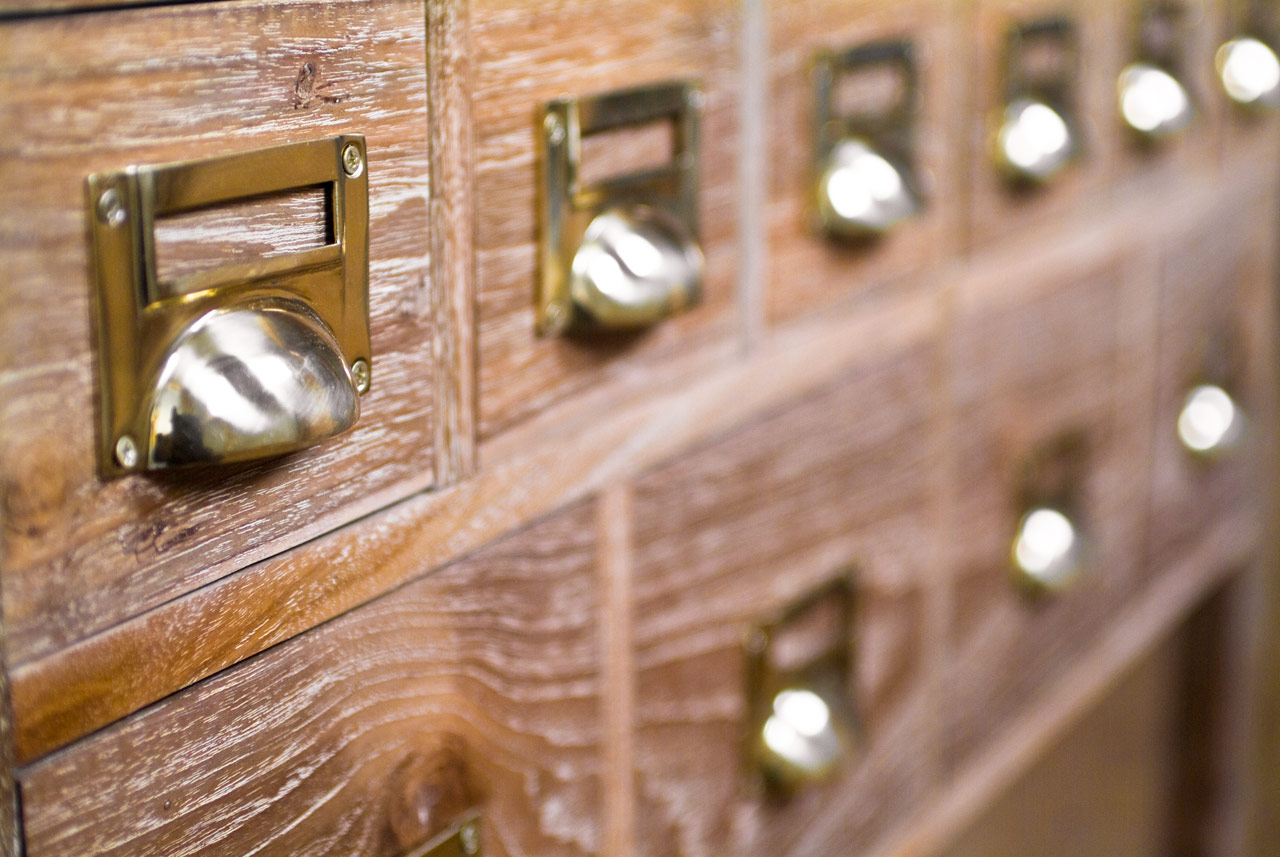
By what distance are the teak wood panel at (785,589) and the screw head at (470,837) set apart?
87mm

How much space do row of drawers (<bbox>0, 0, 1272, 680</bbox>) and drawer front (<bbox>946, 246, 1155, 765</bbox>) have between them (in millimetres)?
110

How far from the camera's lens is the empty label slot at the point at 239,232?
0.28 meters

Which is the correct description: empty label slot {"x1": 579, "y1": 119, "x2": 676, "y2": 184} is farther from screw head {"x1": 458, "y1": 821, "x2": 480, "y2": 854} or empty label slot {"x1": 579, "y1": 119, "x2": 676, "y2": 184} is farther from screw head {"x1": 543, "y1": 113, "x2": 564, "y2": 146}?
screw head {"x1": 458, "y1": 821, "x2": 480, "y2": 854}

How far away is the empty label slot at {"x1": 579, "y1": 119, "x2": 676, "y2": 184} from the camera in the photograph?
0.41 metres

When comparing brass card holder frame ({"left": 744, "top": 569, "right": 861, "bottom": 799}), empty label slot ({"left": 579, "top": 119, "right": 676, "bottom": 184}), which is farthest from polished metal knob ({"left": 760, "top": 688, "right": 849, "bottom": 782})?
empty label slot ({"left": 579, "top": 119, "right": 676, "bottom": 184})

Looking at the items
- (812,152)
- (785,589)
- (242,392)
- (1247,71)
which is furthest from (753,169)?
(1247,71)

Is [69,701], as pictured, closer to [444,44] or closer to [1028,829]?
[444,44]

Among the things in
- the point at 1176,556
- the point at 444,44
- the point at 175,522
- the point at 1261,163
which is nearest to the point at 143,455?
the point at 175,522

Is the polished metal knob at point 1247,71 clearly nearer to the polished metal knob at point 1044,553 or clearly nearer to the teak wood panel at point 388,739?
the polished metal knob at point 1044,553

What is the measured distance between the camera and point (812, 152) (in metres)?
0.53

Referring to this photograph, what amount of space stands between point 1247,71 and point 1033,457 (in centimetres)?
34

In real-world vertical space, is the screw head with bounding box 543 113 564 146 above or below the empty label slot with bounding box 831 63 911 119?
below

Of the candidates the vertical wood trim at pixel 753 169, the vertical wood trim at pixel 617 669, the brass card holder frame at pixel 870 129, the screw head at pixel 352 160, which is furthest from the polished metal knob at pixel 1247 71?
the screw head at pixel 352 160

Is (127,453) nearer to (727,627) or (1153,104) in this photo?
(727,627)
